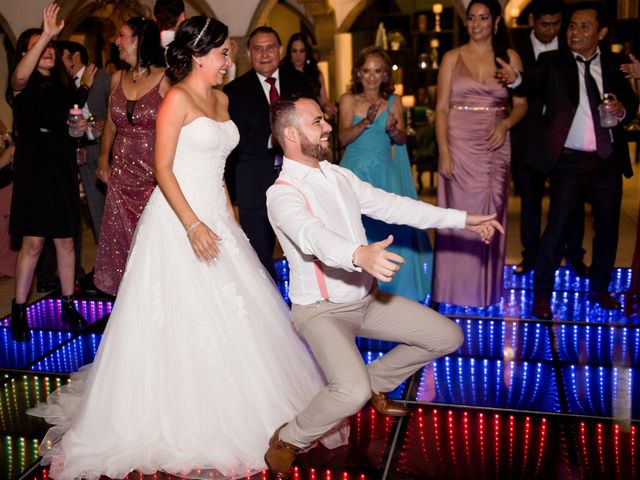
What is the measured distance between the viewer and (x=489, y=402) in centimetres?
330

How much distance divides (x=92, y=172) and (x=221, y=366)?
2.79 meters

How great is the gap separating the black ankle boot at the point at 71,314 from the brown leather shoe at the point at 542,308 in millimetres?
2485

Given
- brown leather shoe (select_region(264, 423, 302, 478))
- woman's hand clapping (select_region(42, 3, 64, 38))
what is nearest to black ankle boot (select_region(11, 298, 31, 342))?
woman's hand clapping (select_region(42, 3, 64, 38))

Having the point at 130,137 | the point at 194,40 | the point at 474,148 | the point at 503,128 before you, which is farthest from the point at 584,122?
the point at 130,137

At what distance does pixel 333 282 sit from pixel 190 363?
62cm

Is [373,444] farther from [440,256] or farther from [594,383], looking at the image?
[440,256]

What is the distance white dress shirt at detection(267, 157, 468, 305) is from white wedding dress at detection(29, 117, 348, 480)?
297 mm

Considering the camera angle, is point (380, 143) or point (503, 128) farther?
point (380, 143)

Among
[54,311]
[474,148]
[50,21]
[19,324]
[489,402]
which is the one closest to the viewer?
[489,402]

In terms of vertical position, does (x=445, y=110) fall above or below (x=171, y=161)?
above

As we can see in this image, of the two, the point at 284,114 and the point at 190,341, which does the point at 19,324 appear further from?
the point at 284,114

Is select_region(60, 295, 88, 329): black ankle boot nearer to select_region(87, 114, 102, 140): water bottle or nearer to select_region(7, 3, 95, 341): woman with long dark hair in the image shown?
select_region(7, 3, 95, 341): woman with long dark hair

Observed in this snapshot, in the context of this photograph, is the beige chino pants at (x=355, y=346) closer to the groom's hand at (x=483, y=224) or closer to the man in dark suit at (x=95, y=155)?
the groom's hand at (x=483, y=224)

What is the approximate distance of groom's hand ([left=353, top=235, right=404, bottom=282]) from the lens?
2238 mm
